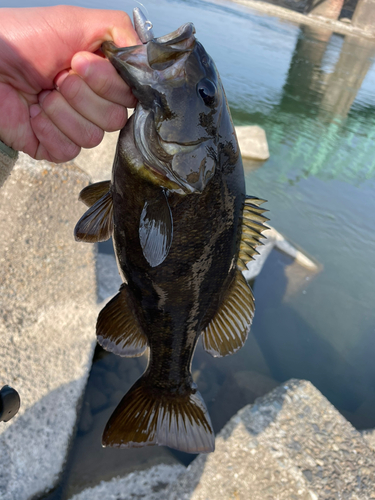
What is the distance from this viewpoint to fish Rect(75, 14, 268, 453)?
4.17 ft

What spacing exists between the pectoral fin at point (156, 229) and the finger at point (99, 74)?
436 mm

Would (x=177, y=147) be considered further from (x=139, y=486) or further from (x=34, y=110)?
(x=139, y=486)

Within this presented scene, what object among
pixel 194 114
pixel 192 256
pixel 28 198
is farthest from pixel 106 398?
pixel 194 114

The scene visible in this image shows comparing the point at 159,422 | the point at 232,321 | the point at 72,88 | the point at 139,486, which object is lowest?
the point at 139,486

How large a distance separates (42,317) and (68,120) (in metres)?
2.19

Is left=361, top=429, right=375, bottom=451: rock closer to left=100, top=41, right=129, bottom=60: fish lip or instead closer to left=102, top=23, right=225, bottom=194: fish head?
left=102, top=23, right=225, bottom=194: fish head

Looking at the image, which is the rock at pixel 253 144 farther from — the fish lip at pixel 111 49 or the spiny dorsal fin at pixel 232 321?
the fish lip at pixel 111 49

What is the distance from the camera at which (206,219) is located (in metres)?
1.39

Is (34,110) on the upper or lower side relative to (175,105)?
lower

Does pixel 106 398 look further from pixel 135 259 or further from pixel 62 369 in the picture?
pixel 135 259

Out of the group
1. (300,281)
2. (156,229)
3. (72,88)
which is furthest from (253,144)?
(156,229)

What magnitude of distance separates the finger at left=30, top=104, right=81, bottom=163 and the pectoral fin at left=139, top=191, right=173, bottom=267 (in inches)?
20.7

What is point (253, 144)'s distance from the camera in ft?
25.4

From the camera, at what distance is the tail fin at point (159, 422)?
1760 millimetres
